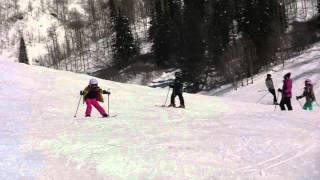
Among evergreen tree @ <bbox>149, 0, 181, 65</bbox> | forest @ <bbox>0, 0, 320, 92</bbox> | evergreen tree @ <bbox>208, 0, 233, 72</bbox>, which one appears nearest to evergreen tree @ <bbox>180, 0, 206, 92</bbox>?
forest @ <bbox>0, 0, 320, 92</bbox>

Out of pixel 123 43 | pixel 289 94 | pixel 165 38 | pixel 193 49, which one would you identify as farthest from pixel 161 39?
pixel 289 94

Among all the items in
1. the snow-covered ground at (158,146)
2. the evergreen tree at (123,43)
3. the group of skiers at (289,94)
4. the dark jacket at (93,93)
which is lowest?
the evergreen tree at (123,43)

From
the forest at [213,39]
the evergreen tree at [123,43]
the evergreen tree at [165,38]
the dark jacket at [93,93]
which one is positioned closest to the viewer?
the dark jacket at [93,93]

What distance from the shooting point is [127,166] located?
12.3 meters

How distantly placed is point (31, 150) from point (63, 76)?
2189 centimetres

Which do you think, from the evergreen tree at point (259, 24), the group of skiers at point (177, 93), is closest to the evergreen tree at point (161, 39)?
the evergreen tree at point (259, 24)

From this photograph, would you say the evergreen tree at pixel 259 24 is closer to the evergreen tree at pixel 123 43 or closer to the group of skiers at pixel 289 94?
the evergreen tree at pixel 123 43

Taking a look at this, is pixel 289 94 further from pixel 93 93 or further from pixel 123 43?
pixel 123 43

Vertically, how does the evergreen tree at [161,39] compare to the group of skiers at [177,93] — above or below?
below

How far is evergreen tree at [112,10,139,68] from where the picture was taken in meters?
109

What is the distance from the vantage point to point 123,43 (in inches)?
4397

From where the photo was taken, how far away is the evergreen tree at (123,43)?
109 metres

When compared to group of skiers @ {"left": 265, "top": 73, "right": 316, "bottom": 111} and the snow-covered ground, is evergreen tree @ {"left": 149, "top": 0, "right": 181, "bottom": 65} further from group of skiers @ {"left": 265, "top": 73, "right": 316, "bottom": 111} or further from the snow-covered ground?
the snow-covered ground

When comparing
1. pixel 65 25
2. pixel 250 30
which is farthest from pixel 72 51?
pixel 250 30
